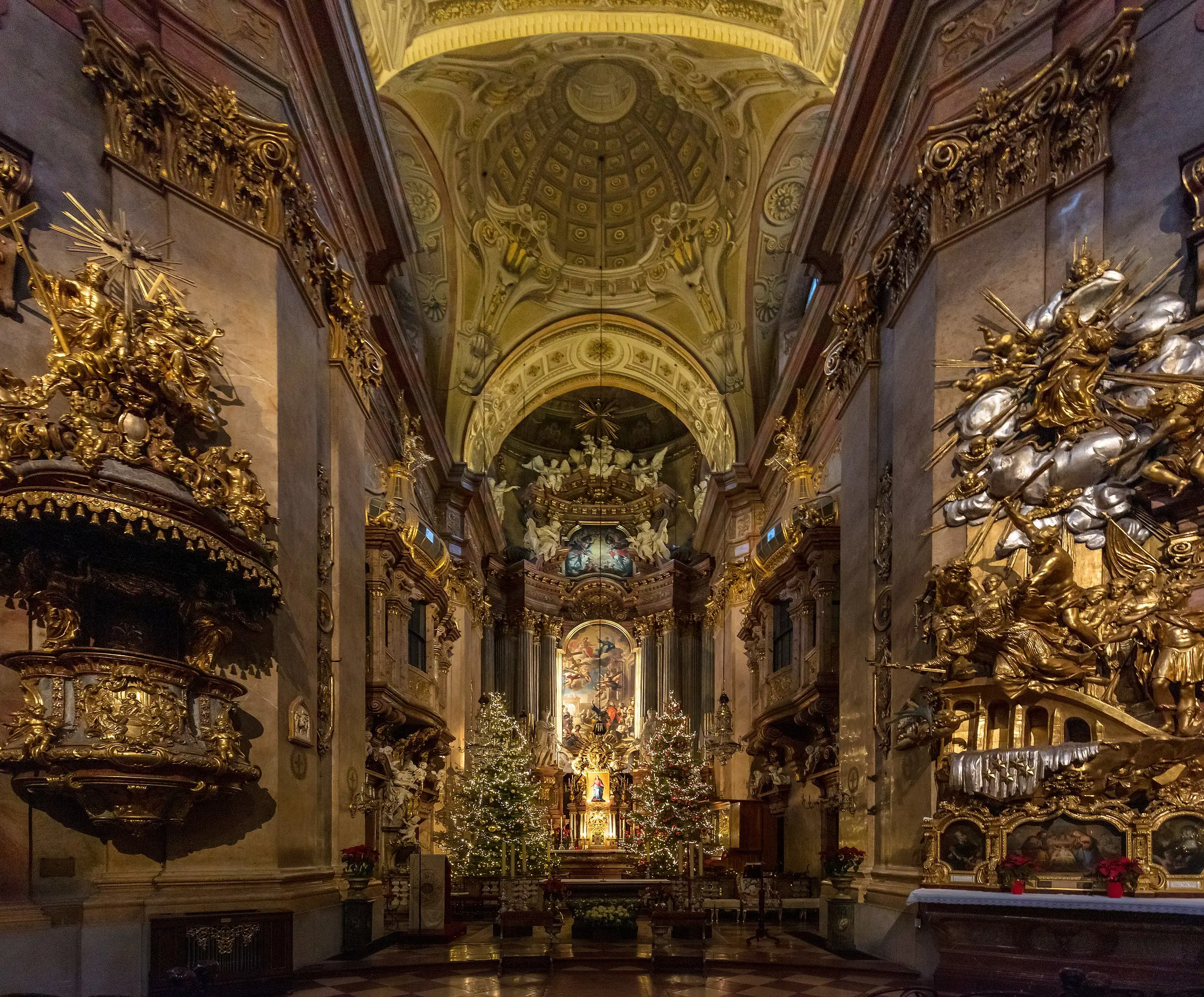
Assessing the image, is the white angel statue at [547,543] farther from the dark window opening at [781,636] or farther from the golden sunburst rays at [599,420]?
the dark window opening at [781,636]

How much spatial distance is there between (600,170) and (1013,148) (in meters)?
16.3

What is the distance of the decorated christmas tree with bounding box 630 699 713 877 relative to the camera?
21938mm

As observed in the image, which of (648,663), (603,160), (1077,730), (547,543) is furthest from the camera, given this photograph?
(547,543)

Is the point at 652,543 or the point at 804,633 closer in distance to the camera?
the point at 804,633

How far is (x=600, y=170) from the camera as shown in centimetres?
2656

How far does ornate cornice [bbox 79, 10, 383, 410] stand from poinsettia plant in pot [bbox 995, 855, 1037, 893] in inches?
388

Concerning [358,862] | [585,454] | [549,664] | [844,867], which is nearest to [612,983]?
[844,867]

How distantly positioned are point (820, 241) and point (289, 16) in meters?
8.89

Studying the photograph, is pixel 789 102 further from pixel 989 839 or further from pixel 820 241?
→ pixel 989 839

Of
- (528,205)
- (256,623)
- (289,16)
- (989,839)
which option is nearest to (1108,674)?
(989,839)

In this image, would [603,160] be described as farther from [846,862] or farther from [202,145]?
[846,862]

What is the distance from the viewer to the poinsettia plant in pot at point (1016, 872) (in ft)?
28.7

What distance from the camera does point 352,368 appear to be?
15.9 meters

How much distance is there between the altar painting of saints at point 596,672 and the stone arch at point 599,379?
28.5 feet
